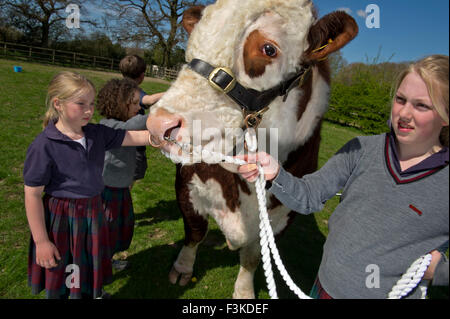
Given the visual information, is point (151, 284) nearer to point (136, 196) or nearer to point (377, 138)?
point (136, 196)

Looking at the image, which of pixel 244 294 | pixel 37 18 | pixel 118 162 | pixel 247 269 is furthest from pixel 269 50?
pixel 37 18

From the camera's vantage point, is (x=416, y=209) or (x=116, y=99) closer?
(x=416, y=209)

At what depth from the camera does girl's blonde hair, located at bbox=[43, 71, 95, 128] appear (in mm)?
1815

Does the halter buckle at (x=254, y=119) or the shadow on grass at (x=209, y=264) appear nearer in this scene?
the halter buckle at (x=254, y=119)

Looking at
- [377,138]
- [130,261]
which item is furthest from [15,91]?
[377,138]

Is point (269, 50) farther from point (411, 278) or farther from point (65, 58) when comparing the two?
point (65, 58)

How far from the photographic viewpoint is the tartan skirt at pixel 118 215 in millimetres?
2758

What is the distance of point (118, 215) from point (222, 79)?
190 cm

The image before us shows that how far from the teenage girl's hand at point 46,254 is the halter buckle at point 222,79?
1472 millimetres

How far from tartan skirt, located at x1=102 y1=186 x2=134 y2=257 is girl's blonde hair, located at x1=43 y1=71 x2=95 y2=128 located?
1043 mm

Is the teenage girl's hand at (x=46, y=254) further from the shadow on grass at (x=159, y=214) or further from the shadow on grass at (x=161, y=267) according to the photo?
the shadow on grass at (x=159, y=214)

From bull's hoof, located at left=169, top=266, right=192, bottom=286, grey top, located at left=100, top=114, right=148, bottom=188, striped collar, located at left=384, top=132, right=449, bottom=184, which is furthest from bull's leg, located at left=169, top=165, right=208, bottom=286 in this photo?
striped collar, located at left=384, top=132, right=449, bottom=184

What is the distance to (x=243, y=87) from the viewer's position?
5.72 feet

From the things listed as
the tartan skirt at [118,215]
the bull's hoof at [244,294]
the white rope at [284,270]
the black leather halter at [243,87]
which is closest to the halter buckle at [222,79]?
the black leather halter at [243,87]
